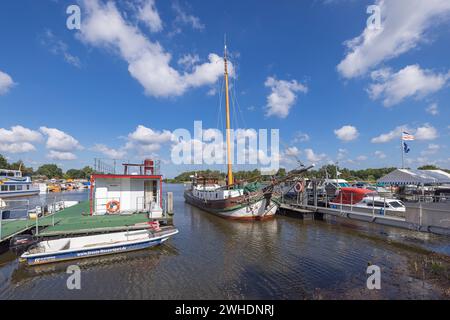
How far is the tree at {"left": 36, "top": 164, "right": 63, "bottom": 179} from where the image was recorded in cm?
13845

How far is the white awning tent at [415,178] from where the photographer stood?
26.3 m

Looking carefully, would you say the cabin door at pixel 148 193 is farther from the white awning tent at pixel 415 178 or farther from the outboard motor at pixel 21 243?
the white awning tent at pixel 415 178

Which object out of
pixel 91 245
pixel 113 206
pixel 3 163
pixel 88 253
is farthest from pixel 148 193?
pixel 3 163

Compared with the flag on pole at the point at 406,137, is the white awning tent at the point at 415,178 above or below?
below

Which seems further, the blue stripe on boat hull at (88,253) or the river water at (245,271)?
the blue stripe on boat hull at (88,253)

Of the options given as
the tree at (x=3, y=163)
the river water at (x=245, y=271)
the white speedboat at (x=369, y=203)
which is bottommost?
the river water at (x=245, y=271)

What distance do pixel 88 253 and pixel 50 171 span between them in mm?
169574

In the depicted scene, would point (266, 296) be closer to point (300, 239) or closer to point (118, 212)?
point (300, 239)

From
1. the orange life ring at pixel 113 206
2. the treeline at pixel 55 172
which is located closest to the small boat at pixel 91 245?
the orange life ring at pixel 113 206

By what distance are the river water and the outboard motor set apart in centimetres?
55

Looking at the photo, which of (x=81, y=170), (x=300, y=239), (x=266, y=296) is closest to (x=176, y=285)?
(x=266, y=296)

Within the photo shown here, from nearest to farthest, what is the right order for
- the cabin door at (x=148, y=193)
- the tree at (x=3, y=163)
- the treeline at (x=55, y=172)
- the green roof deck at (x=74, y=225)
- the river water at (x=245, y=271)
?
1. the river water at (x=245, y=271)
2. the green roof deck at (x=74, y=225)
3. the cabin door at (x=148, y=193)
4. the tree at (x=3, y=163)
5. the treeline at (x=55, y=172)

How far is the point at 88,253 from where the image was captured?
392 inches

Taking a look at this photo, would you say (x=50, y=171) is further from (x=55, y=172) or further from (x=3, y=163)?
(x=3, y=163)
